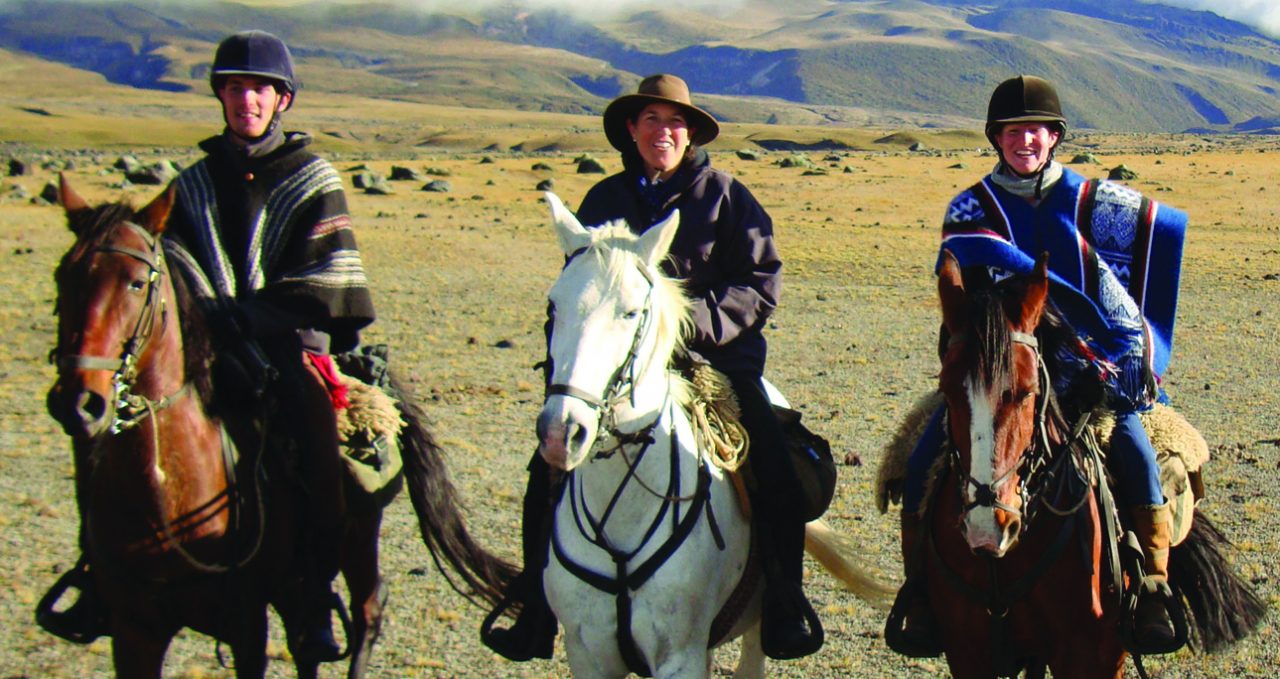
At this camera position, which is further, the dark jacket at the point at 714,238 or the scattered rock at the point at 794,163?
the scattered rock at the point at 794,163

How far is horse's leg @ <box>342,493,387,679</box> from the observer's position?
5.57 m

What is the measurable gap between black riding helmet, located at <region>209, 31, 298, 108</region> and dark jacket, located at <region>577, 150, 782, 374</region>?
1.52 m

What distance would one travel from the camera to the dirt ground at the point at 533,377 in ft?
21.2

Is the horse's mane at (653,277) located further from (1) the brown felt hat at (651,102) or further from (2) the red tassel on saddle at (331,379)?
(2) the red tassel on saddle at (331,379)

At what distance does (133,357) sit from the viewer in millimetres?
3936

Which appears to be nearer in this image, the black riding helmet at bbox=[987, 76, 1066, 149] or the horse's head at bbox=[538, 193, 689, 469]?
the horse's head at bbox=[538, 193, 689, 469]

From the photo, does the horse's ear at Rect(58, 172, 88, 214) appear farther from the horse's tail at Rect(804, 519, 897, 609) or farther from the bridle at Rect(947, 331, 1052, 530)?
the horse's tail at Rect(804, 519, 897, 609)

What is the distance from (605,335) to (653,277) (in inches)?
14.6

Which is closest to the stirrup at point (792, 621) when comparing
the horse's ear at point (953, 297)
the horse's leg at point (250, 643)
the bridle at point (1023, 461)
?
the bridle at point (1023, 461)

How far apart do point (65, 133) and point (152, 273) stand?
115917 millimetres

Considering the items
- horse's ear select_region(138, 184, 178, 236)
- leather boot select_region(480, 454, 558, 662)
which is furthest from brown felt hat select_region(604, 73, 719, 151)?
horse's ear select_region(138, 184, 178, 236)

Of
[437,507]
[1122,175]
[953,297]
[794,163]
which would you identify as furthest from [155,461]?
[794,163]

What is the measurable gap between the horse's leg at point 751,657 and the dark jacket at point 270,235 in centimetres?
250

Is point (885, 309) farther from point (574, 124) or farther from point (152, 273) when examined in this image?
point (574, 124)
